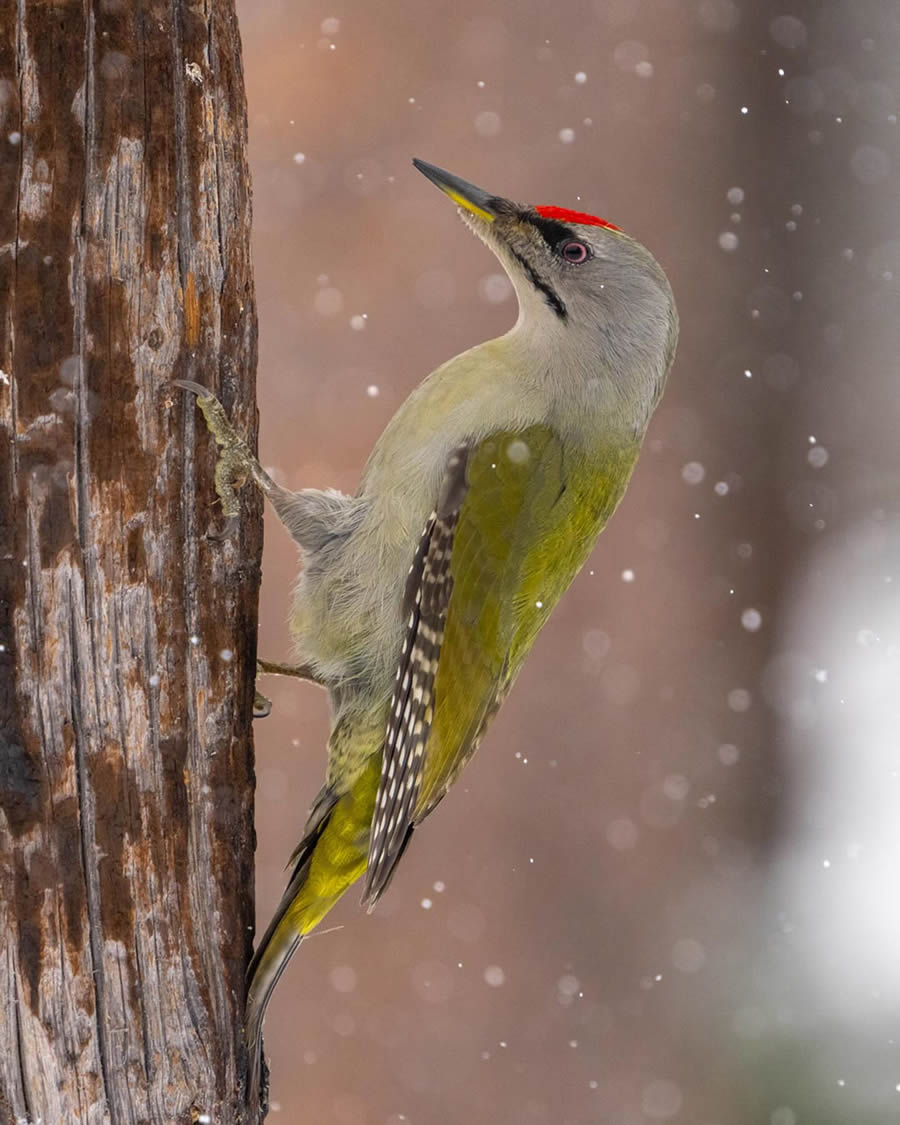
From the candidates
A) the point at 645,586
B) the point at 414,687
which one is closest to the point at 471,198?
A: the point at 414,687

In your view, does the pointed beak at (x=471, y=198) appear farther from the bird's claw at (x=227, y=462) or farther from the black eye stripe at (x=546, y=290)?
the bird's claw at (x=227, y=462)

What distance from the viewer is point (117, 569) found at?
2094 mm

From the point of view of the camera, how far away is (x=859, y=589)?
5.90 m

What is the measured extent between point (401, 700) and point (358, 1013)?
9.63ft

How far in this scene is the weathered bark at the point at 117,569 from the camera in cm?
201

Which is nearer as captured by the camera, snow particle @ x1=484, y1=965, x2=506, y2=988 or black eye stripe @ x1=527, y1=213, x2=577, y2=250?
black eye stripe @ x1=527, y1=213, x2=577, y2=250

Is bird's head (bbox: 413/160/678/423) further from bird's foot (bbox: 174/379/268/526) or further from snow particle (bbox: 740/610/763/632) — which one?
snow particle (bbox: 740/610/763/632)

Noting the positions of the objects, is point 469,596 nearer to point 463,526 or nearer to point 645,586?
point 463,526

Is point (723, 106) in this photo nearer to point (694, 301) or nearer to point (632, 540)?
point (694, 301)

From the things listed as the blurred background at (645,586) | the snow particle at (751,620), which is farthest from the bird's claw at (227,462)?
the snow particle at (751,620)

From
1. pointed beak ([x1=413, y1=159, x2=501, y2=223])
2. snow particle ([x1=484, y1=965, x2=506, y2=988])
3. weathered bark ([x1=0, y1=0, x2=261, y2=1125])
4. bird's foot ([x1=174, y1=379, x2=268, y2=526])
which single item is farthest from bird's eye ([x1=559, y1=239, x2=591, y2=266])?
snow particle ([x1=484, y1=965, x2=506, y2=988])

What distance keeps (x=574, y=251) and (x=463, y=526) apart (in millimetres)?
751

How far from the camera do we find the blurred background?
16.5 ft

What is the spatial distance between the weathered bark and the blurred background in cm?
265
